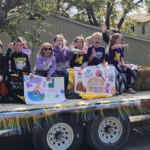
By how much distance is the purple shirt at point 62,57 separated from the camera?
534cm

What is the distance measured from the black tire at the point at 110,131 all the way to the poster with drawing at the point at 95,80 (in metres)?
0.84

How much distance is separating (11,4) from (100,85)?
23.4ft

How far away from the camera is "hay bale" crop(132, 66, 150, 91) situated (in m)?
5.69

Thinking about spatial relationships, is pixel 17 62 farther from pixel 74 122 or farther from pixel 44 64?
pixel 74 122

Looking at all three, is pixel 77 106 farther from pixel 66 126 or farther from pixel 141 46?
pixel 141 46

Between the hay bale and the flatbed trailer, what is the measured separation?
1118mm

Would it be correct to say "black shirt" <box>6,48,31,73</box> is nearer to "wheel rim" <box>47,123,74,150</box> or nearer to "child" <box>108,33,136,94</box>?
"wheel rim" <box>47,123,74,150</box>

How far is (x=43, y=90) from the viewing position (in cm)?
443

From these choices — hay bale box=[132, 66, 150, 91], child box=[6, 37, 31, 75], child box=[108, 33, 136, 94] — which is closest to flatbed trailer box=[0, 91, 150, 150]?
Answer: child box=[6, 37, 31, 75]

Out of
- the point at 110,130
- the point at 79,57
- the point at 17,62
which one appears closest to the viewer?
the point at 110,130

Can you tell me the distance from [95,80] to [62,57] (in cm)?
95

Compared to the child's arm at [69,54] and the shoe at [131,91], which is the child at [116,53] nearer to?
the shoe at [131,91]

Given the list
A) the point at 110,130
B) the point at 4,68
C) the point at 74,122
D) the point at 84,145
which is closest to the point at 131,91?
the point at 110,130

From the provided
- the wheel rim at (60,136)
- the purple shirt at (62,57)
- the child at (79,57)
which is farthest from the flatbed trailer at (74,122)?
the child at (79,57)
